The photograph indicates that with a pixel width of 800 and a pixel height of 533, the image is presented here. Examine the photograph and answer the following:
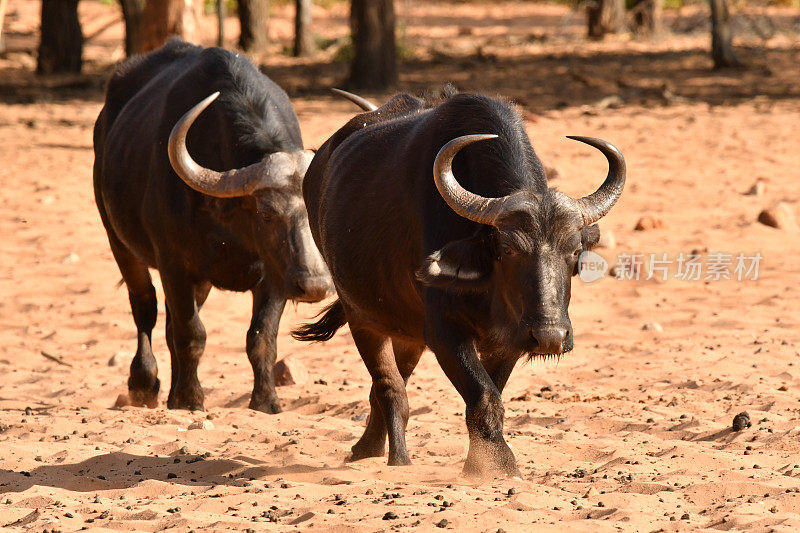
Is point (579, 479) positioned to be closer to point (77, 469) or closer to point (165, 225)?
point (77, 469)

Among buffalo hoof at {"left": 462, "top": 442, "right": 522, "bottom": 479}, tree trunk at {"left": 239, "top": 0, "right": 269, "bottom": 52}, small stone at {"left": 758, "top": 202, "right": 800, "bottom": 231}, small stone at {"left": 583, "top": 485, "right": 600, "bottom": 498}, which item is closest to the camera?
small stone at {"left": 583, "top": 485, "right": 600, "bottom": 498}

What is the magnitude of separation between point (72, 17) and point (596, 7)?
467 inches

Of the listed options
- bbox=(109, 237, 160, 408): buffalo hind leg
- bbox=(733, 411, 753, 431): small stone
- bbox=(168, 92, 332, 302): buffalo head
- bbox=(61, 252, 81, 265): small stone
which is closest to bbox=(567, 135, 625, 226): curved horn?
bbox=(733, 411, 753, 431): small stone

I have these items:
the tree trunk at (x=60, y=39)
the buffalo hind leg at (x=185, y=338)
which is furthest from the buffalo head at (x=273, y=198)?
the tree trunk at (x=60, y=39)

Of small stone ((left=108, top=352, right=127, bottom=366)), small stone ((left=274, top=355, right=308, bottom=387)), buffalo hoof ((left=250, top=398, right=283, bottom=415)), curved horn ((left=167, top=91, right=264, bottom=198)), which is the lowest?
small stone ((left=108, top=352, right=127, bottom=366))

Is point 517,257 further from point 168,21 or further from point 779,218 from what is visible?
point 168,21

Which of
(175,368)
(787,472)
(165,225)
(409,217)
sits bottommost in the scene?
(175,368)

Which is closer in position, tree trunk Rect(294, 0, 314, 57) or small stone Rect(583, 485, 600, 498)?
small stone Rect(583, 485, 600, 498)

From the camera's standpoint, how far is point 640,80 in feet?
64.8

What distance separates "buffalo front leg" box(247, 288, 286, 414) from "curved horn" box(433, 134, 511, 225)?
269 centimetres

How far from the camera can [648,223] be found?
12.0 meters

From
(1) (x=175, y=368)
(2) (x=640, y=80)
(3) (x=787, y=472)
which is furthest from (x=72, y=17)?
(3) (x=787, y=472)

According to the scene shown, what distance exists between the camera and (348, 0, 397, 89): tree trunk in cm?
1928

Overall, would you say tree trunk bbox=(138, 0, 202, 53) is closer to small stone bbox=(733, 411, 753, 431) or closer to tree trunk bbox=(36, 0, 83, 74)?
small stone bbox=(733, 411, 753, 431)
